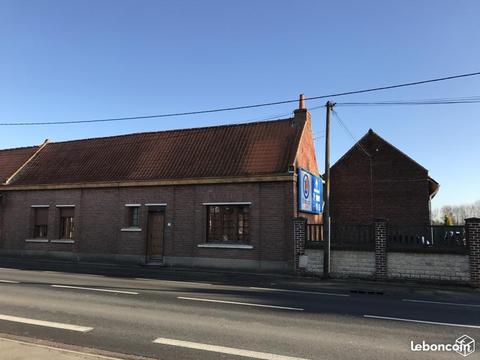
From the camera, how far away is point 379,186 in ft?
106

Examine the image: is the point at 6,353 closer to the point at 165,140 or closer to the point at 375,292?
the point at 375,292

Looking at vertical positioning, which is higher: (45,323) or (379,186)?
(379,186)

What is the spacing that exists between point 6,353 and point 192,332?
9.43 feet

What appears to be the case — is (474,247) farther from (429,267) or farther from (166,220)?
(166,220)

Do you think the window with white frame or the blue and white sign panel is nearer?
the blue and white sign panel

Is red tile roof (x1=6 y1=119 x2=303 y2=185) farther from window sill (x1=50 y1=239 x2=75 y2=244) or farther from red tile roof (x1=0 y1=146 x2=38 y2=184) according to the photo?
window sill (x1=50 y1=239 x2=75 y2=244)

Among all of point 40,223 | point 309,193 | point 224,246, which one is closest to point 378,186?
point 309,193

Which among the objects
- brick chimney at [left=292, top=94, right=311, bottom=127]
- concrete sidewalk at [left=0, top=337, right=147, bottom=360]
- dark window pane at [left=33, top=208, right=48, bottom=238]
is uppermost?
brick chimney at [left=292, top=94, right=311, bottom=127]

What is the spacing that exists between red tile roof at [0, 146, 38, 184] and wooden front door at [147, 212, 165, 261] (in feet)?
38.1

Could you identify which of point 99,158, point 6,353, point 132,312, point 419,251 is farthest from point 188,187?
point 6,353

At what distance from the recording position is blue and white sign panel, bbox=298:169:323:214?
795 inches

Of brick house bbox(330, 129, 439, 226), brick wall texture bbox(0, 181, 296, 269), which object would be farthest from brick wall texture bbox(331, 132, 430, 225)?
brick wall texture bbox(0, 181, 296, 269)

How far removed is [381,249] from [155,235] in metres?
11.3

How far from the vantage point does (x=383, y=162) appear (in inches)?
1271
